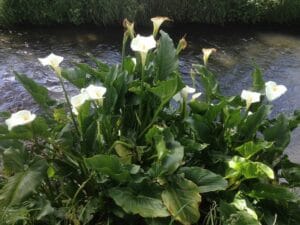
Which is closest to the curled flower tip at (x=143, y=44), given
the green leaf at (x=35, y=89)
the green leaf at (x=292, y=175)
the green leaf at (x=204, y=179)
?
the green leaf at (x=35, y=89)

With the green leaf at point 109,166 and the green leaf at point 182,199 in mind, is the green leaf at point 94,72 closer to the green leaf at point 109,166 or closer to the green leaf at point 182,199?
the green leaf at point 109,166

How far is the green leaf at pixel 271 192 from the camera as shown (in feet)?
8.28

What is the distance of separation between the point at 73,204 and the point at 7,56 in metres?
4.73

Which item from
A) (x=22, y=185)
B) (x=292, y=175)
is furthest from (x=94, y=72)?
(x=292, y=175)

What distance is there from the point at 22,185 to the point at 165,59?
47.6 inches

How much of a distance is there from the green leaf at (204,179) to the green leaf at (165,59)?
676mm

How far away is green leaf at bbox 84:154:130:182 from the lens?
2334mm

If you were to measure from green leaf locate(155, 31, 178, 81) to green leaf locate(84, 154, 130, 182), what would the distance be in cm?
76

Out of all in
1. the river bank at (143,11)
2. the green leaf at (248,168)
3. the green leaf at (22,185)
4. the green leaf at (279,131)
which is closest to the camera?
the green leaf at (22,185)

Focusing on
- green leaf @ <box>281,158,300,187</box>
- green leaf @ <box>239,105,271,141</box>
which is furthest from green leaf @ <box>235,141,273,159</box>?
green leaf @ <box>281,158,300,187</box>

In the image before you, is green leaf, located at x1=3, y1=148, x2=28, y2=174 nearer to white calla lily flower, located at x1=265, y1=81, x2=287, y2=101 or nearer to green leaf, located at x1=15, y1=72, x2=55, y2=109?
green leaf, located at x1=15, y1=72, x2=55, y2=109

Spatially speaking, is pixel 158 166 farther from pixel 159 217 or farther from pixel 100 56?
pixel 100 56

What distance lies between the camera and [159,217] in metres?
2.41

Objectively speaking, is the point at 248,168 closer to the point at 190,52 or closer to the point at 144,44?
the point at 144,44
